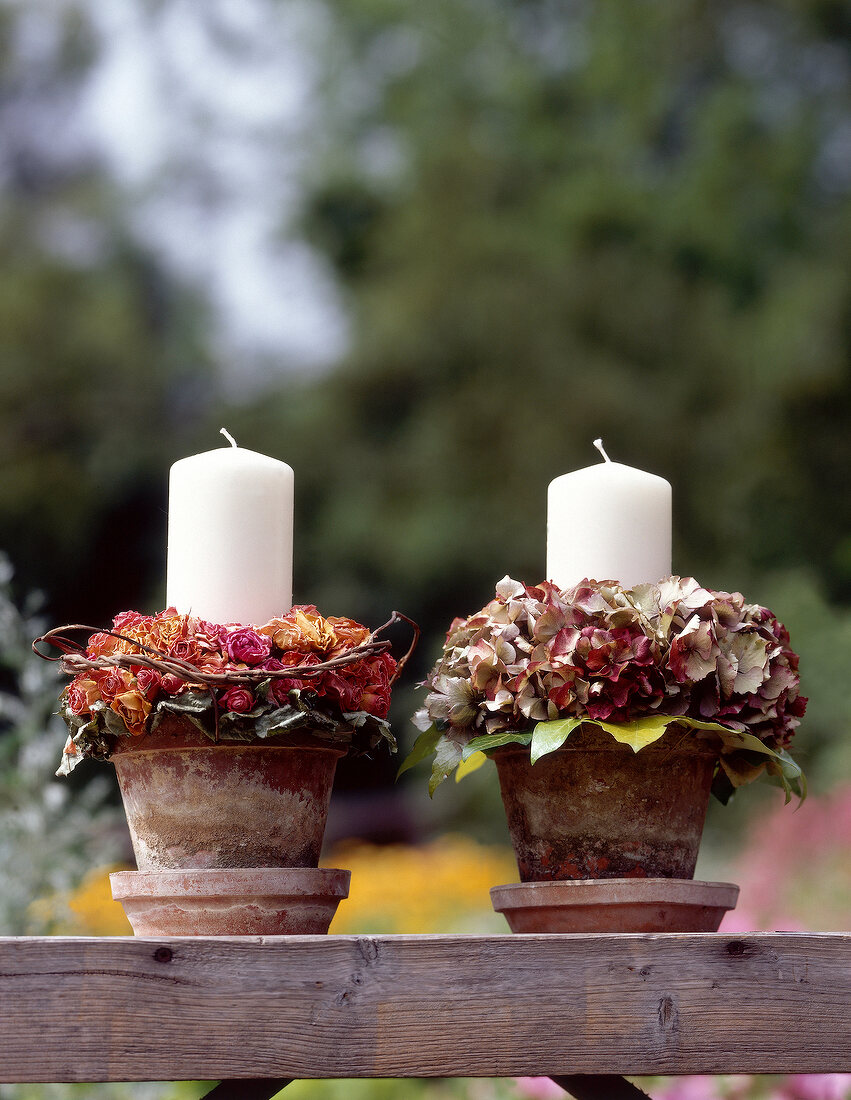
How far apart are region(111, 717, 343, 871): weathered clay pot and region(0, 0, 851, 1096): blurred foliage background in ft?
13.2

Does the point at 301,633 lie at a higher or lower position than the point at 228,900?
higher

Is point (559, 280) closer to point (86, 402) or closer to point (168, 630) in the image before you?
point (86, 402)

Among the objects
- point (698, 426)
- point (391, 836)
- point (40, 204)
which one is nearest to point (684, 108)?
point (698, 426)

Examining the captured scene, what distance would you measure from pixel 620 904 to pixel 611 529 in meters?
0.28

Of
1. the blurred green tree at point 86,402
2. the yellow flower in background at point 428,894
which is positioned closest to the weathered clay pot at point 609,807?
the yellow flower in background at point 428,894

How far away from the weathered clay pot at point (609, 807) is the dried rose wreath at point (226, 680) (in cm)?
12

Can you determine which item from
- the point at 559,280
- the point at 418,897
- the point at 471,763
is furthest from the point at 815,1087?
the point at 559,280

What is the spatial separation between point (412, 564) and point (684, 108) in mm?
3116

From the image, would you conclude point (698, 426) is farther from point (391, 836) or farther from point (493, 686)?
point (493, 686)

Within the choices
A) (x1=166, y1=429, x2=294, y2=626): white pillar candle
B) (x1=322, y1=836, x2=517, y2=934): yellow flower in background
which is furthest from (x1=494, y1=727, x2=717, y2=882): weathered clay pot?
(x1=322, y1=836, x2=517, y2=934): yellow flower in background

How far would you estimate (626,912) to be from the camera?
Result: 821 millimetres

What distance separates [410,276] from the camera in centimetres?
644

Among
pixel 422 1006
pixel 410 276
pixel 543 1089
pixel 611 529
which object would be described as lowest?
pixel 543 1089

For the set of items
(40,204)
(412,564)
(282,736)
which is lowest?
(282,736)
